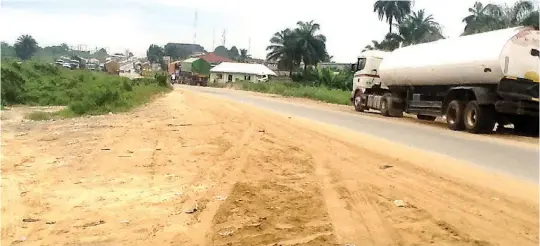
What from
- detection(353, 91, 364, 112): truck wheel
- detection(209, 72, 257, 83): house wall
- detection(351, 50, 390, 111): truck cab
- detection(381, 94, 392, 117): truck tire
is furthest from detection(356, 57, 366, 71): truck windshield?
detection(209, 72, 257, 83): house wall

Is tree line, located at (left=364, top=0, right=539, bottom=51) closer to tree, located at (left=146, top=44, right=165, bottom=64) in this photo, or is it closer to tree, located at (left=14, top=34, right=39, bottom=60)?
tree, located at (left=14, top=34, right=39, bottom=60)

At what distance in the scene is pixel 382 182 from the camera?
7551 millimetres

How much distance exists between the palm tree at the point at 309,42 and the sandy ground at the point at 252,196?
63.6 metres

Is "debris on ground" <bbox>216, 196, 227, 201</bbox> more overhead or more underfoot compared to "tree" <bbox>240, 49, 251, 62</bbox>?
more underfoot

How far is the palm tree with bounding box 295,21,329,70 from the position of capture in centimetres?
7450

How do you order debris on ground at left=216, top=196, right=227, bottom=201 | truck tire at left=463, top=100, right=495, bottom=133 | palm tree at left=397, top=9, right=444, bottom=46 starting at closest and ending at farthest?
debris on ground at left=216, top=196, right=227, bottom=201 → truck tire at left=463, top=100, right=495, bottom=133 → palm tree at left=397, top=9, right=444, bottom=46

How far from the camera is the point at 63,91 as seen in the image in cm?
3238

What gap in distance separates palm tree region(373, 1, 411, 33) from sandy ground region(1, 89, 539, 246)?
54.1 m

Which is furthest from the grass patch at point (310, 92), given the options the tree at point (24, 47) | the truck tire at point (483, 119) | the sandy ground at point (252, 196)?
the tree at point (24, 47)

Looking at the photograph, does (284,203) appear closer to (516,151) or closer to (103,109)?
(516,151)

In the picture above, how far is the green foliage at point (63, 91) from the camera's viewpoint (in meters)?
22.5

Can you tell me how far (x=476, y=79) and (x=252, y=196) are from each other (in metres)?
12.6

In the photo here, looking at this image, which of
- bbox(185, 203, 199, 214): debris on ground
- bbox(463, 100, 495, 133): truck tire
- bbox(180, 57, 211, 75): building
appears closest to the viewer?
bbox(185, 203, 199, 214): debris on ground

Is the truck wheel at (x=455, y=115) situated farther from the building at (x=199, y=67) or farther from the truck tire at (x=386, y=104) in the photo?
the building at (x=199, y=67)
